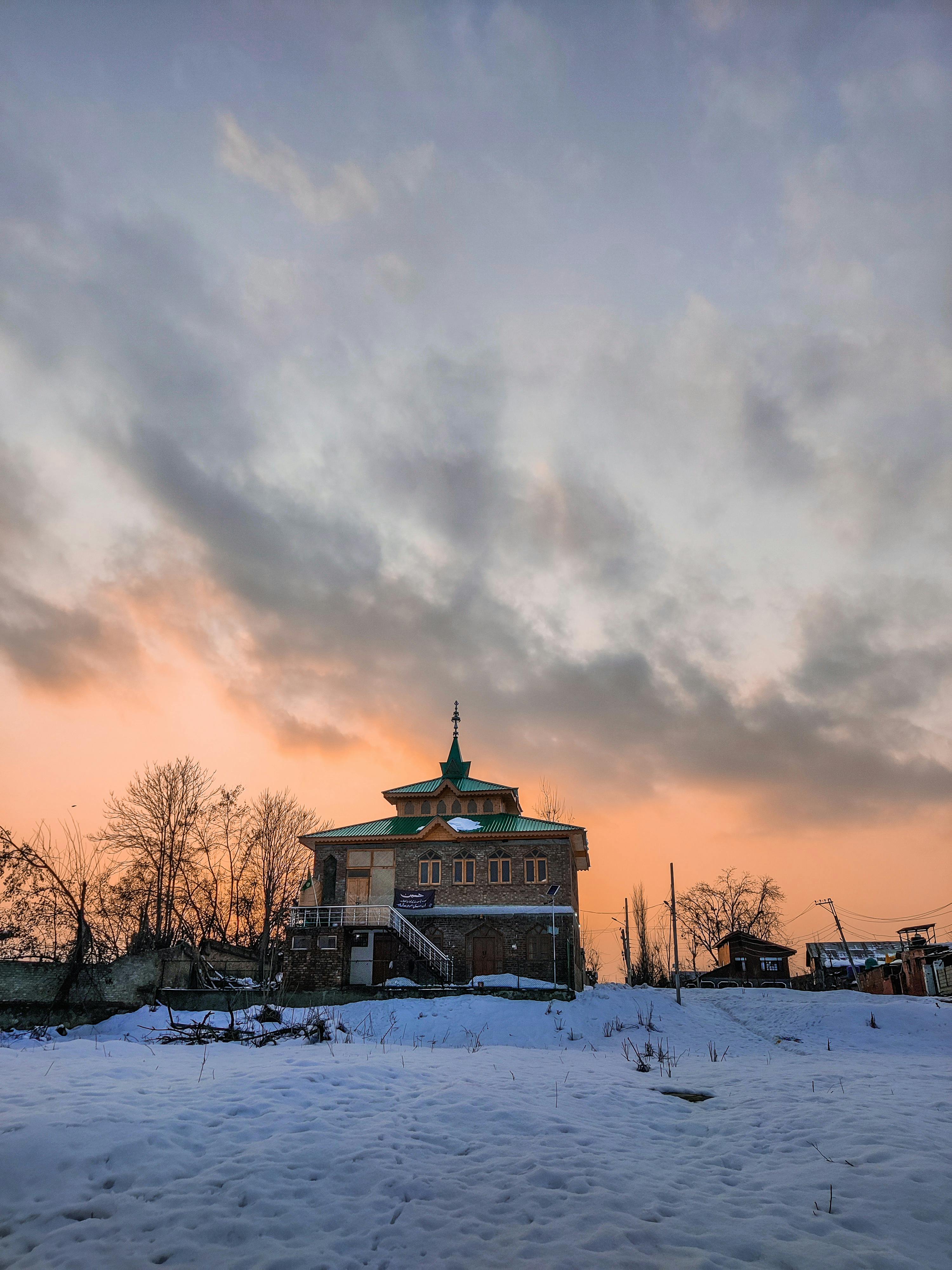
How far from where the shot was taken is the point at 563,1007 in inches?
1045

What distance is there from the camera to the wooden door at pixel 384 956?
33.2m

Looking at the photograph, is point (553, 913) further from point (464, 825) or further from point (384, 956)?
point (384, 956)

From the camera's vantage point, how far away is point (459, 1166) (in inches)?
303

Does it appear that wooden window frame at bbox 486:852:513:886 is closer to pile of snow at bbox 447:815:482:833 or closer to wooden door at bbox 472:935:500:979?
pile of snow at bbox 447:815:482:833

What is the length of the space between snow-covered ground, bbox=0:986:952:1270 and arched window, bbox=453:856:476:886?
82.3 feet

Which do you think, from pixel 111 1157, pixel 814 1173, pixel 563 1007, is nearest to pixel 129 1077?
pixel 111 1157

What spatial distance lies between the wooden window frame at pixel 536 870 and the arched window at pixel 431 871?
444 centimetres

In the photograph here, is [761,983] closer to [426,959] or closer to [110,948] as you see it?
[426,959]

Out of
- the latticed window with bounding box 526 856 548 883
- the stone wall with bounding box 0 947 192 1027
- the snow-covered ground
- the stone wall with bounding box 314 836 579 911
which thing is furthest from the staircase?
the snow-covered ground

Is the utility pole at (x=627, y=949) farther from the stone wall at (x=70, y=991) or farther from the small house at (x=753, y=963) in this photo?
the stone wall at (x=70, y=991)

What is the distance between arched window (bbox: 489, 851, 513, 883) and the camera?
38.4 m

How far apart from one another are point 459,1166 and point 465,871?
32.0 metres

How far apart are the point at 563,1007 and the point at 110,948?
18.9 m

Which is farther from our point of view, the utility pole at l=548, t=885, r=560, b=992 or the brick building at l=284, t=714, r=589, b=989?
the utility pole at l=548, t=885, r=560, b=992
